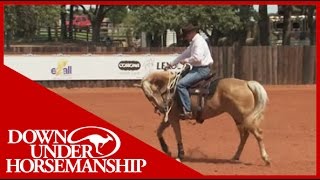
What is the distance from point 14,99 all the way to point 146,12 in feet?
85.5

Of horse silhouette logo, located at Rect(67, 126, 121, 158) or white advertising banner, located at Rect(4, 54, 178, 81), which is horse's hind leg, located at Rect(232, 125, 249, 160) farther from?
white advertising banner, located at Rect(4, 54, 178, 81)

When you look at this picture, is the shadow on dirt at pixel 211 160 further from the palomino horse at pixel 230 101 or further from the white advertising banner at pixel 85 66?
the white advertising banner at pixel 85 66

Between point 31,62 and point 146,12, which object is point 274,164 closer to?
point 31,62

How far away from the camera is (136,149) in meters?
8.14

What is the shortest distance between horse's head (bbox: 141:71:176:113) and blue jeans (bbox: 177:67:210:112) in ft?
0.82

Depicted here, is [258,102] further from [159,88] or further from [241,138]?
[159,88]

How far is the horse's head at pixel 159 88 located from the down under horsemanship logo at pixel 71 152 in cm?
259

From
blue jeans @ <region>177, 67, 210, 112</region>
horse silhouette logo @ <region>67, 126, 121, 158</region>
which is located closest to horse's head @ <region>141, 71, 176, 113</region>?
blue jeans @ <region>177, 67, 210, 112</region>

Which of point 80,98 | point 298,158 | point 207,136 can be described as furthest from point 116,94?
point 298,158

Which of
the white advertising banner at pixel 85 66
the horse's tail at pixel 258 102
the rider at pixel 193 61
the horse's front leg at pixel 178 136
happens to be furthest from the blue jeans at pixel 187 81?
the white advertising banner at pixel 85 66

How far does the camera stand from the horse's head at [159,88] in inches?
422

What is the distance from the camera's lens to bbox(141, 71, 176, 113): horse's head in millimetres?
10711

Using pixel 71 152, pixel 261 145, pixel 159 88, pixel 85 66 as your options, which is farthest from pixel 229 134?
pixel 85 66

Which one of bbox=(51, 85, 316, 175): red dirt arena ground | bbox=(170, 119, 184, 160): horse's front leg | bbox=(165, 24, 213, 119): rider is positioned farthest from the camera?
bbox=(170, 119, 184, 160): horse's front leg
